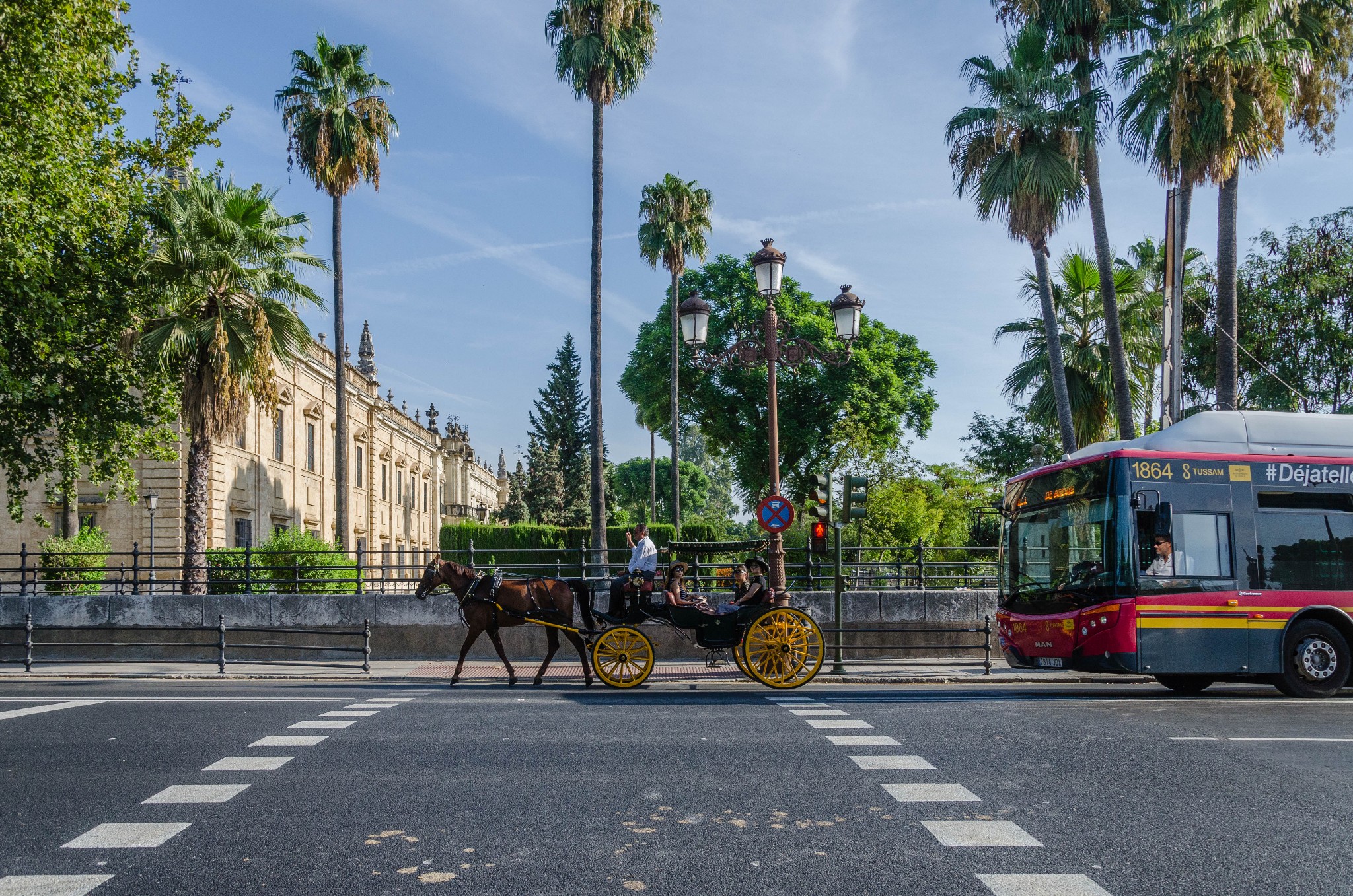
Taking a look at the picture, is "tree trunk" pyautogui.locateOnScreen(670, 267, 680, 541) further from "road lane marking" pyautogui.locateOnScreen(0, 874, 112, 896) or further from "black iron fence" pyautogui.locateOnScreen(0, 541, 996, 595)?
"road lane marking" pyautogui.locateOnScreen(0, 874, 112, 896)

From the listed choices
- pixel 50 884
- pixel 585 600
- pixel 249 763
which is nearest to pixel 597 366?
pixel 585 600

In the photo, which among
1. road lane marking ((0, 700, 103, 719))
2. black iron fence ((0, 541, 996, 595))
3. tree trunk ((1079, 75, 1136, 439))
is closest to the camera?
road lane marking ((0, 700, 103, 719))

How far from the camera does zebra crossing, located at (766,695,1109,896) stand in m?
4.98

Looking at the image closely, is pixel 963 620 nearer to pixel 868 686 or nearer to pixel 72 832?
pixel 868 686

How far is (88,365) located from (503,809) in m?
19.7

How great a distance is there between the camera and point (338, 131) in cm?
3234

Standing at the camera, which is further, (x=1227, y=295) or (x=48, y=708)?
(x=1227, y=295)

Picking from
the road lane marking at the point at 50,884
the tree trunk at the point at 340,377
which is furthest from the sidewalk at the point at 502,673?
the tree trunk at the point at 340,377

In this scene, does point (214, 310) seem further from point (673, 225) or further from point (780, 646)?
point (673, 225)

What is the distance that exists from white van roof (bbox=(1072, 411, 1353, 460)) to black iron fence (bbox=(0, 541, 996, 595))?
527 centimetres

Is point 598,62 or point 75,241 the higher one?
point 598,62

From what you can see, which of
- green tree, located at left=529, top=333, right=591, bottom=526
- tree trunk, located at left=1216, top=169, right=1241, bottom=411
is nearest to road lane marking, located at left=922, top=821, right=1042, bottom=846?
tree trunk, located at left=1216, top=169, right=1241, bottom=411

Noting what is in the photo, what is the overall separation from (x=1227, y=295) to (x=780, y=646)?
42.0ft

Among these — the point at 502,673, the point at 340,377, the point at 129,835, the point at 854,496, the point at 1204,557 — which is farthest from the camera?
the point at 340,377
